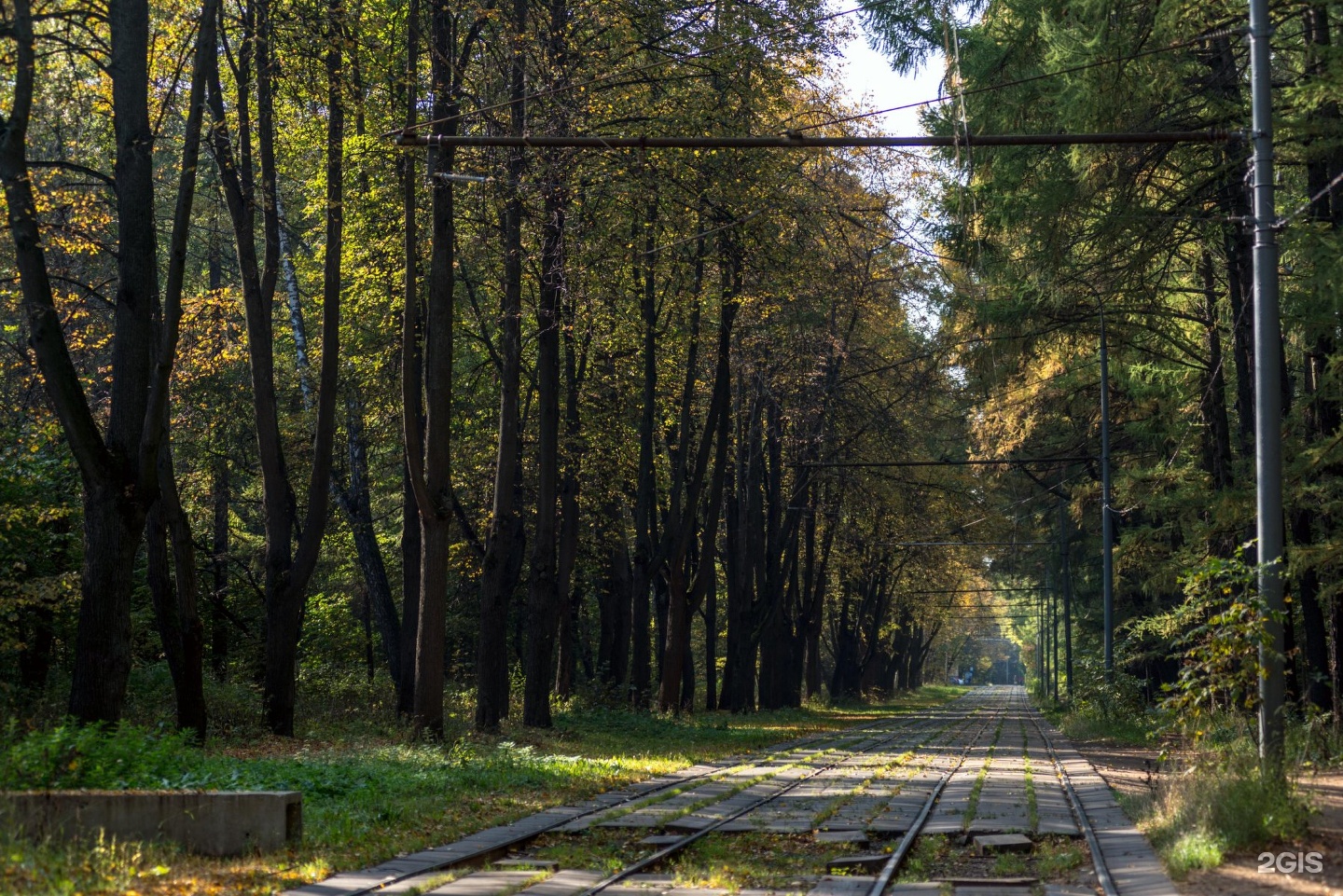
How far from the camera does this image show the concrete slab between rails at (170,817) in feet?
32.1

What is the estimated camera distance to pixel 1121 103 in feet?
55.5

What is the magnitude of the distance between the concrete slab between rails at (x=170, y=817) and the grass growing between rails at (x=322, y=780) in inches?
7.6

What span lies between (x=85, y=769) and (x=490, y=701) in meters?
11.5

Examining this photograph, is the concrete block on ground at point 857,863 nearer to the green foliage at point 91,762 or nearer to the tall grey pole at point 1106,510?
the green foliage at point 91,762

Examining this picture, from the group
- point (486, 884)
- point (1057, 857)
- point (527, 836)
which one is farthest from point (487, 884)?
point (1057, 857)

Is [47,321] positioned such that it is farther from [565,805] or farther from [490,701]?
[490,701]

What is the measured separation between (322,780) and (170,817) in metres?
4.04

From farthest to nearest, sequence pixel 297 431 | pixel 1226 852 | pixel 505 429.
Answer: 1. pixel 297 431
2. pixel 505 429
3. pixel 1226 852

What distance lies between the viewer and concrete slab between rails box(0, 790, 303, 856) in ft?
32.1

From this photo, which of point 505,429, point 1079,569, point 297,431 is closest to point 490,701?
point 505,429

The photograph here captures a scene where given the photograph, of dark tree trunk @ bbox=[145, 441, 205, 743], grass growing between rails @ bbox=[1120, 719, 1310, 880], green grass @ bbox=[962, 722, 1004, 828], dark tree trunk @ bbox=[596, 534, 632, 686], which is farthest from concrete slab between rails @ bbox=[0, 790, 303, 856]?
dark tree trunk @ bbox=[596, 534, 632, 686]

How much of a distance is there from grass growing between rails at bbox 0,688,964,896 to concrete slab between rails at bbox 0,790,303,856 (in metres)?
0.19

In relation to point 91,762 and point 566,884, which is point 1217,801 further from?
point 91,762

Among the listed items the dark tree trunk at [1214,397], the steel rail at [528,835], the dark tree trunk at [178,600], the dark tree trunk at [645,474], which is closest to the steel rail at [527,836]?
→ the steel rail at [528,835]
